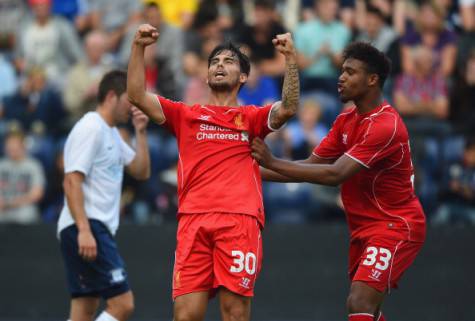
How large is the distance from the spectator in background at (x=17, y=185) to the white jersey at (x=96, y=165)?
4.16 metres

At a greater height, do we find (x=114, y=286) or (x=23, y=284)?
(x=114, y=286)

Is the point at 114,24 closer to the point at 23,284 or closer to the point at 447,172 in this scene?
the point at 23,284

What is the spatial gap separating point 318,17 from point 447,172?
3.03 meters

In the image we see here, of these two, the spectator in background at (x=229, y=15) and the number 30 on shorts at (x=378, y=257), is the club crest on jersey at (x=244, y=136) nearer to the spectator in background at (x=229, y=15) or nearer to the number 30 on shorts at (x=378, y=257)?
the number 30 on shorts at (x=378, y=257)

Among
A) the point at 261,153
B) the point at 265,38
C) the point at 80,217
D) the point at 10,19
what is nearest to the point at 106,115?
the point at 80,217

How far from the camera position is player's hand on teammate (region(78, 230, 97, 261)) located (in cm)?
953

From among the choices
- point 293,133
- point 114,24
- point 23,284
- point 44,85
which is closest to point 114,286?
point 23,284

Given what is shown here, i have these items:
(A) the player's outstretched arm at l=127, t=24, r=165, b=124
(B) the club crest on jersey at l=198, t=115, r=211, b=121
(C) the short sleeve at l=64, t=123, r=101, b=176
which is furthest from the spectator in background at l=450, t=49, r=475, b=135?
(A) the player's outstretched arm at l=127, t=24, r=165, b=124

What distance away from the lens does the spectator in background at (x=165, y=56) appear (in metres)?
Answer: 15.1

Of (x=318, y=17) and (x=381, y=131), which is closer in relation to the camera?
(x=381, y=131)

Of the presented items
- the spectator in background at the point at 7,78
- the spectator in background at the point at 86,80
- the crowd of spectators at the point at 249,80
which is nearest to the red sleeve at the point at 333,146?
the crowd of spectators at the point at 249,80

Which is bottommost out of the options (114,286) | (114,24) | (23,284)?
(23,284)

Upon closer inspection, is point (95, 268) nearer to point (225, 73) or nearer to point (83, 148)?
point (83, 148)

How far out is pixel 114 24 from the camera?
54.2ft
